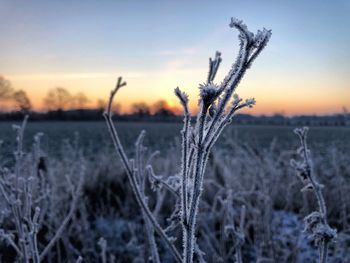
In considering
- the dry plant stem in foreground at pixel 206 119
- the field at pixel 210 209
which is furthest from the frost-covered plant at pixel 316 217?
the field at pixel 210 209

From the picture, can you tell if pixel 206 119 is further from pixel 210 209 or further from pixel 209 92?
pixel 210 209

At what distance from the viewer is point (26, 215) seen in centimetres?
148

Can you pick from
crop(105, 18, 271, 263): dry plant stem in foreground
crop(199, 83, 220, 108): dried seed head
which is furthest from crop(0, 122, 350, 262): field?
crop(199, 83, 220, 108): dried seed head

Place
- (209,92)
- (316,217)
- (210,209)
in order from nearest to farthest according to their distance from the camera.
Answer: (209,92) → (316,217) → (210,209)

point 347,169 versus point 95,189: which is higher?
point 347,169

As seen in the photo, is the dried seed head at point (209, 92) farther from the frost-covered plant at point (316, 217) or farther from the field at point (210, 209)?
the field at point (210, 209)

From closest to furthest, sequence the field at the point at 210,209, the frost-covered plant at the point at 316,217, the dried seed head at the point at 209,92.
→ the dried seed head at the point at 209,92, the frost-covered plant at the point at 316,217, the field at the point at 210,209

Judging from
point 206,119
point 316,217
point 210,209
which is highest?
point 206,119

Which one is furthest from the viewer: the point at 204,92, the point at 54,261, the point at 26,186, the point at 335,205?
the point at 335,205

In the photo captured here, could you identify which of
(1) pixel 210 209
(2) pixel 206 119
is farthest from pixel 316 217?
(1) pixel 210 209

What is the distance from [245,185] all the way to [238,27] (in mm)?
6026

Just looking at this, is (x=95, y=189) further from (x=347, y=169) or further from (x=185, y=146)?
(x=185, y=146)

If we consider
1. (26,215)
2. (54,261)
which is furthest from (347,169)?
(26,215)

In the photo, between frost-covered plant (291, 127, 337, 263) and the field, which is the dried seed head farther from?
the field
